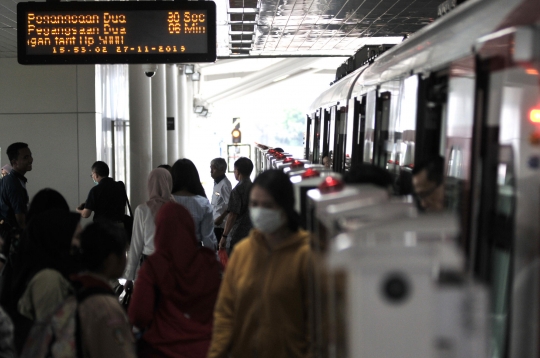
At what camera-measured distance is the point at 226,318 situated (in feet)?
11.0

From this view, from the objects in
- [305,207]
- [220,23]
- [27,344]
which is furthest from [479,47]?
[220,23]

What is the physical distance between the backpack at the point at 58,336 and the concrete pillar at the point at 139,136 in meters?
11.3

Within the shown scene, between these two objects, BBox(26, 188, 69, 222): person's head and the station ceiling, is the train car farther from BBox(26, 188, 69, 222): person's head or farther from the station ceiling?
the station ceiling

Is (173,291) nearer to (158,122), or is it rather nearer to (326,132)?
(326,132)

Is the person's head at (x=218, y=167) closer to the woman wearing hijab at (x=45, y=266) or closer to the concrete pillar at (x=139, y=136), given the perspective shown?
the concrete pillar at (x=139, y=136)

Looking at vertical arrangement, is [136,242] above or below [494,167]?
below

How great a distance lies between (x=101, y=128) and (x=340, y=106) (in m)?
6.25

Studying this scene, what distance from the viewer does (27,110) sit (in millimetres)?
15180

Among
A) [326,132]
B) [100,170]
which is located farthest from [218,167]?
[326,132]

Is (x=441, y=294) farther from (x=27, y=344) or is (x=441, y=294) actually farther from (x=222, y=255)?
(x=222, y=255)

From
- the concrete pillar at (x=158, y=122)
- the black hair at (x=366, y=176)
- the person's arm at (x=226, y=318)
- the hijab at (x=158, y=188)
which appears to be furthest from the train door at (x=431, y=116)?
the concrete pillar at (x=158, y=122)

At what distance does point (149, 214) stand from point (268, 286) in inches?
134

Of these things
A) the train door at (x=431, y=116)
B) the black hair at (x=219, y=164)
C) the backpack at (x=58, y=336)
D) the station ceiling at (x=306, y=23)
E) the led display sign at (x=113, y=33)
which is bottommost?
the backpack at (x=58, y=336)

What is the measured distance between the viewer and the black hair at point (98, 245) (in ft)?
11.1
